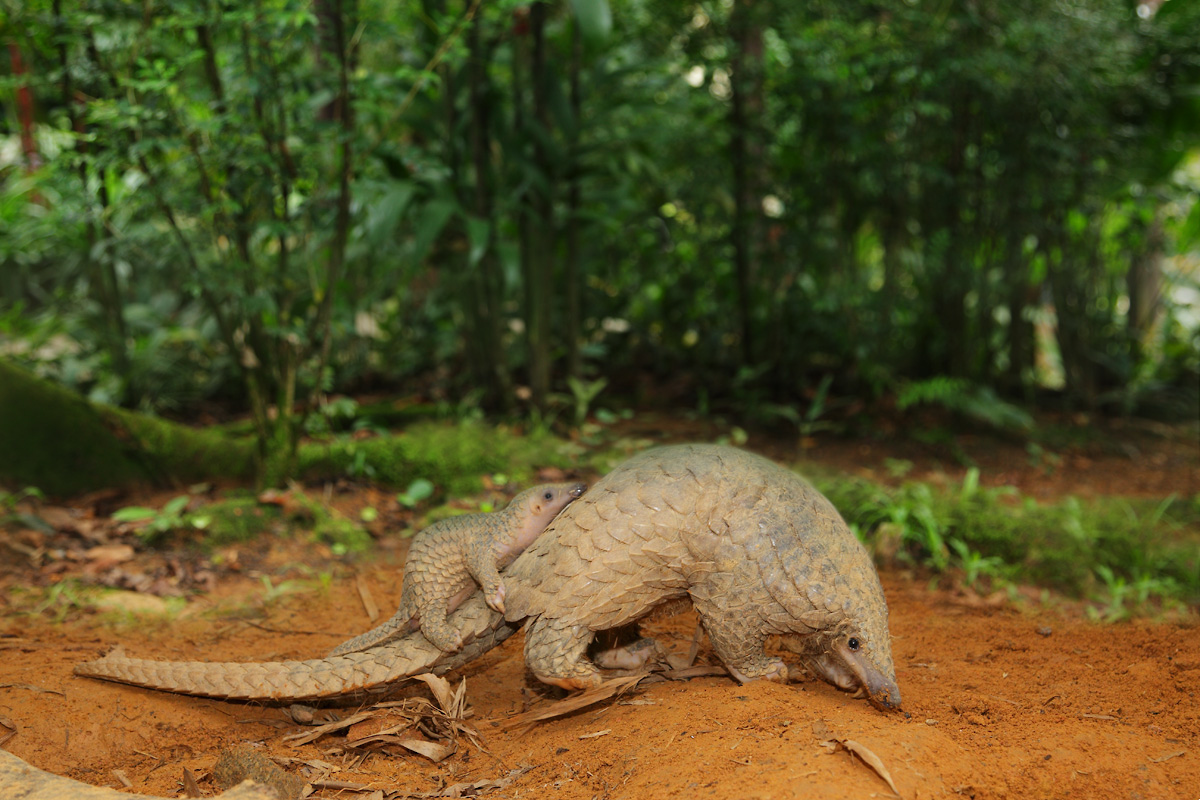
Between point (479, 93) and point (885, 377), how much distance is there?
11.7 ft

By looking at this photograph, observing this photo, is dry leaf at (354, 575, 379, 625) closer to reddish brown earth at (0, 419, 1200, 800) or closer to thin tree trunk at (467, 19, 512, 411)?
reddish brown earth at (0, 419, 1200, 800)

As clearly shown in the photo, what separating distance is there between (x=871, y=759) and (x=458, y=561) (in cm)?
143

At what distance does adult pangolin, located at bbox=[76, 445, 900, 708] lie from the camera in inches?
102

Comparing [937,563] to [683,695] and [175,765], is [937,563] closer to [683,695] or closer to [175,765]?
[683,695]

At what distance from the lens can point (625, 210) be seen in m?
5.68

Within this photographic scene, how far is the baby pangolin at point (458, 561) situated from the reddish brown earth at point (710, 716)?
373 mm

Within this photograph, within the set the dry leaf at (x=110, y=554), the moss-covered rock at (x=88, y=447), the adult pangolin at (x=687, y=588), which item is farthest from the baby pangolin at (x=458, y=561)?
the moss-covered rock at (x=88, y=447)

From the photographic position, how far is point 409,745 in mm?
2627

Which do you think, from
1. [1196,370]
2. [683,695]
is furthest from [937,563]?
[1196,370]

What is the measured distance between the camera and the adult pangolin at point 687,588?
2.59 meters

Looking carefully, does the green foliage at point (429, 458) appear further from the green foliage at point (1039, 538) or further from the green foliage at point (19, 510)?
the green foliage at point (1039, 538)

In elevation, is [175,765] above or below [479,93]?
below

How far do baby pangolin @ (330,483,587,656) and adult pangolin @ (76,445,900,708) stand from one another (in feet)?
0.27

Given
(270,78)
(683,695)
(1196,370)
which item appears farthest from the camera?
(1196,370)
